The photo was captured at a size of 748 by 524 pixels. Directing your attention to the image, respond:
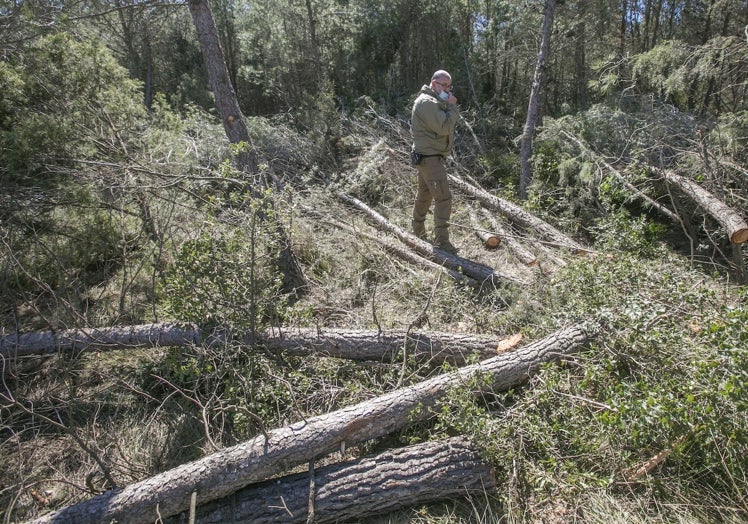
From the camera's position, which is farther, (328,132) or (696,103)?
(328,132)

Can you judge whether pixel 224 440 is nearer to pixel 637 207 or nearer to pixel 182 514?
pixel 182 514

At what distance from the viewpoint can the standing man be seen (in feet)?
17.5

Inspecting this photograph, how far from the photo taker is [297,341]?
13.2 ft

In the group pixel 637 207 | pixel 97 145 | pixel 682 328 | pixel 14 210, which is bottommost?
pixel 682 328

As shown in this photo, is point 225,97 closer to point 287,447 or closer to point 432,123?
point 432,123

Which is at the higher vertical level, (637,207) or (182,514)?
(637,207)

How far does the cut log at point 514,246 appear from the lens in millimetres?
5266

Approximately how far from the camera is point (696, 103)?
307 inches

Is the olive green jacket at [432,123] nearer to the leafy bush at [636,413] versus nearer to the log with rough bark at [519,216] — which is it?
the log with rough bark at [519,216]

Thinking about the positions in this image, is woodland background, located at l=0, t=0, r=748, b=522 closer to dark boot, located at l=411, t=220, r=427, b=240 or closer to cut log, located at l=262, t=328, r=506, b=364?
cut log, located at l=262, t=328, r=506, b=364

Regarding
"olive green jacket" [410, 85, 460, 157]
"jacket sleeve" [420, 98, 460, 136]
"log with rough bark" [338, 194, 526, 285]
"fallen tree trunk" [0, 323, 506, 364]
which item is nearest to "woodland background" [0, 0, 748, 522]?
"fallen tree trunk" [0, 323, 506, 364]

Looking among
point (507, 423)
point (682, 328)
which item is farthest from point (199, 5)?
point (682, 328)

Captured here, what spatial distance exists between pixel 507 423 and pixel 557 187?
4.75 m

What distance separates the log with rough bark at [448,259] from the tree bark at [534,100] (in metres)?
2.27
